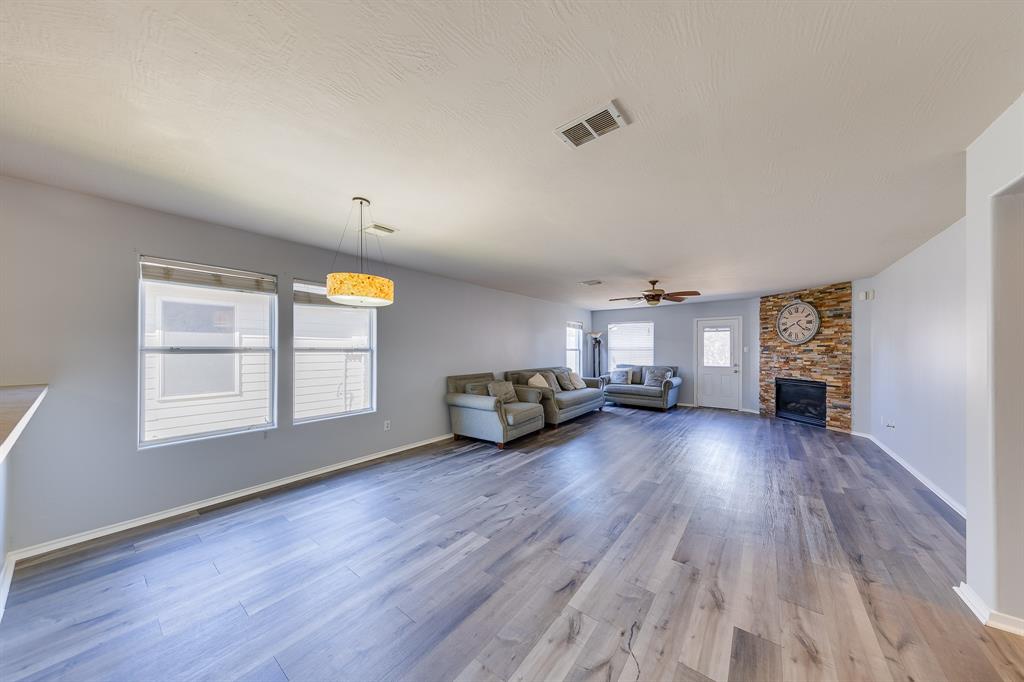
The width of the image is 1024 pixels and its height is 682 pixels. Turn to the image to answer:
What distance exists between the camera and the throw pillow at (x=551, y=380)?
6482 mm

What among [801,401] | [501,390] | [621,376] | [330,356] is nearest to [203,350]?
[330,356]

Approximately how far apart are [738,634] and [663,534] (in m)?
0.87

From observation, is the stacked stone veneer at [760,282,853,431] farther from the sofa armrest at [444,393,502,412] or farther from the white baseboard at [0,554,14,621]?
the white baseboard at [0,554,14,621]

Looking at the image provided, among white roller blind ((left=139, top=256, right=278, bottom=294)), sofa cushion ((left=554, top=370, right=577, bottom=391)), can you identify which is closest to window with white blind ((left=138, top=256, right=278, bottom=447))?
white roller blind ((left=139, top=256, right=278, bottom=294))

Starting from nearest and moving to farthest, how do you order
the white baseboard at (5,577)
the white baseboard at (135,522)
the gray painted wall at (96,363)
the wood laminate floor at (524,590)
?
the wood laminate floor at (524,590)
the white baseboard at (5,577)
the white baseboard at (135,522)
the gray painted wall at (96,363)

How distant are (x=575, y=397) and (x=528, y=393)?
110 centimetres

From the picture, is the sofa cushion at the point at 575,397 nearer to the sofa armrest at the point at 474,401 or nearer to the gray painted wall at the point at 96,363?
the sofa armrest at the point at 474,401

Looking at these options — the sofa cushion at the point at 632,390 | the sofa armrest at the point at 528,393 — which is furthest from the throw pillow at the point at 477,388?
the sofa cushion at the point at 632,390

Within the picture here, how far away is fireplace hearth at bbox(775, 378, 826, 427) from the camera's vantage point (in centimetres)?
582

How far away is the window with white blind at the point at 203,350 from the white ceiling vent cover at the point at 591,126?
323 centimetres

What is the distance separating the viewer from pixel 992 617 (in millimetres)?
1650

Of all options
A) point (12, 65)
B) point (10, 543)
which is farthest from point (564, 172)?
point (10, 543)

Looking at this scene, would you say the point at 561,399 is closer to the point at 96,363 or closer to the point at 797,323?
the point at 797,323

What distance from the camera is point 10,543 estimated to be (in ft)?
7.07
